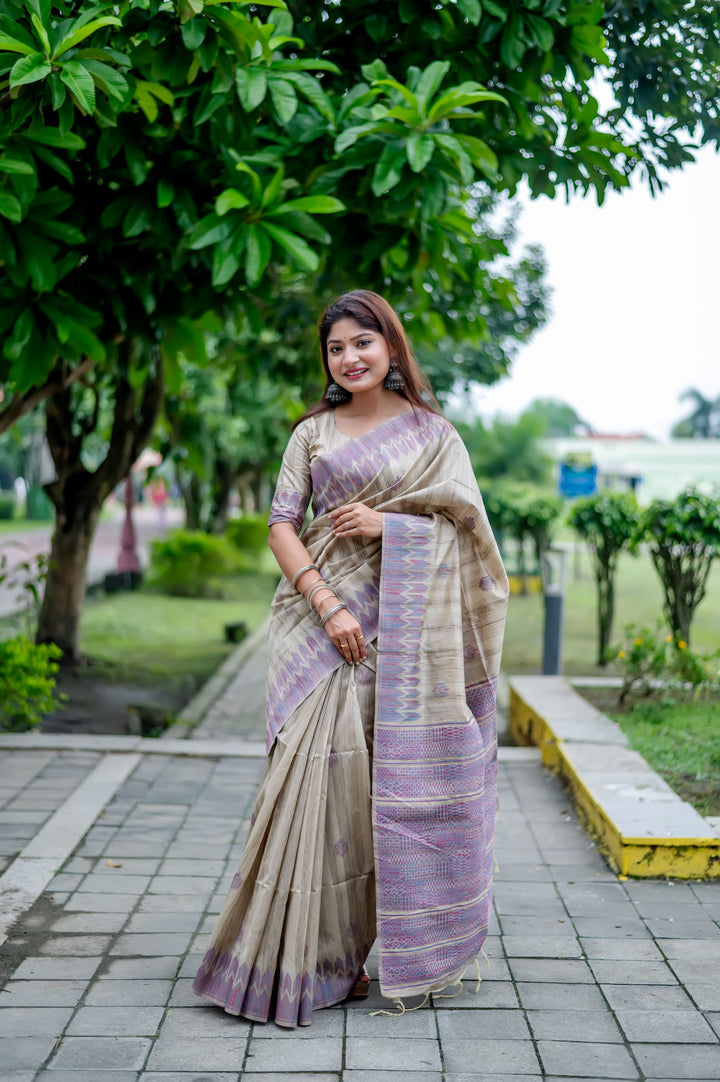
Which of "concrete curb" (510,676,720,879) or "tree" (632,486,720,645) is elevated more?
"tree" (632,486,720,645)

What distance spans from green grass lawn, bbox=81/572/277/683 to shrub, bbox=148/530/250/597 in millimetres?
312

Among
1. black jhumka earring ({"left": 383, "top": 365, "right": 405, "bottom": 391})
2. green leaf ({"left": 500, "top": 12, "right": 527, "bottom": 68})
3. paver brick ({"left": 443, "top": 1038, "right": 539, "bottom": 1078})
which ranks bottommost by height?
paver brick ({"left": 443, "top": 1038, "right": 539, "bottom": 1078})

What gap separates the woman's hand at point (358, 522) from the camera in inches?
125

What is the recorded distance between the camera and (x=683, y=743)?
5809mm

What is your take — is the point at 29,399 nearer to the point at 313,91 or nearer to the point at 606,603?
the point at 313,91

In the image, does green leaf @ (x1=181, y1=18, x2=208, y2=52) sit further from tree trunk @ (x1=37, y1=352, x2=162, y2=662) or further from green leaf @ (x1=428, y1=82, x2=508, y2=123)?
tree trunk @ (x1=37, y1=352, x2=162, y2=662)

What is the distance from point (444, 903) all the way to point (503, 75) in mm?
3871

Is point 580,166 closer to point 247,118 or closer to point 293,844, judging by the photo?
point 247,118

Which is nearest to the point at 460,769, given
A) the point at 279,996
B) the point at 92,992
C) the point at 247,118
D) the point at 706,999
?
the point at 279,996

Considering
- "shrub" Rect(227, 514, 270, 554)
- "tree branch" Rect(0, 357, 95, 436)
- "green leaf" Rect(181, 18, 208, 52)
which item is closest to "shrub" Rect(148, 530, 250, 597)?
"shrub" Rect(227, 514, 270, 554)

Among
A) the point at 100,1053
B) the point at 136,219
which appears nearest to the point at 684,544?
the point at 136,219

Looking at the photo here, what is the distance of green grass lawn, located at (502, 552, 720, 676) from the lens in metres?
11.1

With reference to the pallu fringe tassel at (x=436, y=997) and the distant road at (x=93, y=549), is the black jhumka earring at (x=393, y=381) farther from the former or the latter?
the distant road at (x=93, y=549)

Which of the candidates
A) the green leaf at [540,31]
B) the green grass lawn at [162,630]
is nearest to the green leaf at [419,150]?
the green leaf at [540,31]
